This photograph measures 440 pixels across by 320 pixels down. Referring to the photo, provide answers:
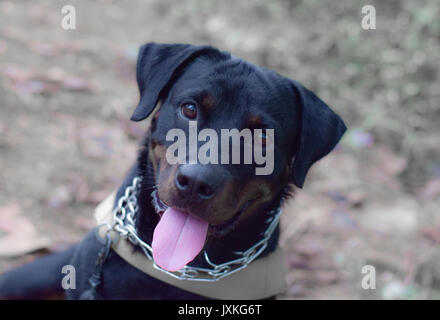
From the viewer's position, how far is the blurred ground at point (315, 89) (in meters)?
3.71

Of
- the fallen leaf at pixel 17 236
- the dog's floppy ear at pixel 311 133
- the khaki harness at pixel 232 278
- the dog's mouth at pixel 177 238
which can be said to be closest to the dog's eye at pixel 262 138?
the dog's floppy ear at pixel 311 133

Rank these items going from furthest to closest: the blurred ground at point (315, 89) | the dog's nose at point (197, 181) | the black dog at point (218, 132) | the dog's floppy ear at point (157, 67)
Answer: the blurred ground at point (315, 89) < the dog's floppy ear at point (157, 67) < the black dog at point (218, 132) < the dog's nose at point (197, 181)

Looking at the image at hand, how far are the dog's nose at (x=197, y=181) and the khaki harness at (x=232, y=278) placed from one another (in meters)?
0.52

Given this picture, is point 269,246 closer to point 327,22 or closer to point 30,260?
point 30,260

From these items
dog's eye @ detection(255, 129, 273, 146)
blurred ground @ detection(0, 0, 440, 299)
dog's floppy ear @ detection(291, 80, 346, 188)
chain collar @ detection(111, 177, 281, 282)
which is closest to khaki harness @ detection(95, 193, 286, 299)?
chain collar @ detection(111, 177, 281, 282)

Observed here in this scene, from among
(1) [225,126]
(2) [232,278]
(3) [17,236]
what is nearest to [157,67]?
(1) [225,126]

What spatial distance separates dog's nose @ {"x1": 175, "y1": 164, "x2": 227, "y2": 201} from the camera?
2.05 meters

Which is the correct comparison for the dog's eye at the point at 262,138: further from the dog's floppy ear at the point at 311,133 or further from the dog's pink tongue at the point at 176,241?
the dog's pink tongue at the point at 176,241

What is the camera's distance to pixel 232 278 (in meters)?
2.46
